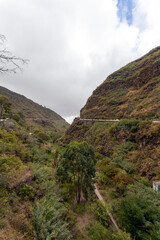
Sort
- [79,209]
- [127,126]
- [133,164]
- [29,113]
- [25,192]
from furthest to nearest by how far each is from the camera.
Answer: [29,113], [127,126], [133,164], [79,209], [25,192]

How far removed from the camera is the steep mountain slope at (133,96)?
62.0 feet

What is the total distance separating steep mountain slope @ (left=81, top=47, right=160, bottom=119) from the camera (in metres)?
18.9

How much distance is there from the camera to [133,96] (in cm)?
2588

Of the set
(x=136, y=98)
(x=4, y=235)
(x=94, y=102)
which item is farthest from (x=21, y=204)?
(x=94, y=102)

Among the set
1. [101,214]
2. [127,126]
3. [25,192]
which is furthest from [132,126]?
[25,192]

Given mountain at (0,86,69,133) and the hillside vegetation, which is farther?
mountain at (0,86,69,133)

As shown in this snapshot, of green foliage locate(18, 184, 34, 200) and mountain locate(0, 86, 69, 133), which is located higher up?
mountain locate(0, 86, 69, 133)

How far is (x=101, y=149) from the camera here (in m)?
17.1

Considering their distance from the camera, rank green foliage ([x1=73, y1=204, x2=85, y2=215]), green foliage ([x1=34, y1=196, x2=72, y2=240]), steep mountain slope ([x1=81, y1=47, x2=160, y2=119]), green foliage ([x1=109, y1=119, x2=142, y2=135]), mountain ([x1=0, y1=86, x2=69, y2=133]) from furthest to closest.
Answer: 1. mountain ([x1=0, y1=86, x2=69, y2=133])
2. steep mountain slope ([x1=81, y1=47, x2=160, y2=119])
3. green foliage ([x1=109, y1=119, x2=142, y2=135])
4. green foliage ([x1=73, y1=204, x2=85, y2=215])
5. green foliage ([x1=34, y1=196, x2=72, y2=240])

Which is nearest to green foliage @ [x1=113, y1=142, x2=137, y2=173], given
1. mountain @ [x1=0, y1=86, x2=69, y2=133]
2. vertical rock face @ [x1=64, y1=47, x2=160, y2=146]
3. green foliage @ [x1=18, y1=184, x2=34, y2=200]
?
vertical rock face @ [x1=64, y1=47, x2=160, y2=146]

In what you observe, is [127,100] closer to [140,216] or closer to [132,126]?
[132,126]

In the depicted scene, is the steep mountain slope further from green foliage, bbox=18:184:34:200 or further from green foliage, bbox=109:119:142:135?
green foliage, bbox=18:184:34:200

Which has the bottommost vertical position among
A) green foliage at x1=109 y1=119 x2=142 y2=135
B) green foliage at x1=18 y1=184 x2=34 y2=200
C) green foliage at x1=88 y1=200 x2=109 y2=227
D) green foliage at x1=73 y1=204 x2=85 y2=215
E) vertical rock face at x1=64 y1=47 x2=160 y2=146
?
green foliage at x1=73 y1=204 x2=85 y2=215

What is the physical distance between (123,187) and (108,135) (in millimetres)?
10584
